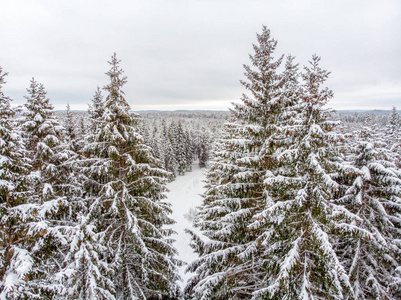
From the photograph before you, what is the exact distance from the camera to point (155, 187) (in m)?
10.1

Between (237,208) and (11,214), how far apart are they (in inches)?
288

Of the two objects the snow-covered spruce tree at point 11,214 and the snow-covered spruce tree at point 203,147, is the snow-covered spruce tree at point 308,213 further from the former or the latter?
the snow-covered spruce tree at point 203,147

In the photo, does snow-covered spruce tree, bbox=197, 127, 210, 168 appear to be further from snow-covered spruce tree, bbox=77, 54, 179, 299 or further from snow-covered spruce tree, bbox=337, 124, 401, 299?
snow-covered spruce tree, bbox=337, 124, 401, 299

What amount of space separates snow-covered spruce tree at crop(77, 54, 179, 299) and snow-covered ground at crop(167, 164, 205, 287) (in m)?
7.77

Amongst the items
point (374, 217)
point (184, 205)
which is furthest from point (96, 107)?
point (184, 205)

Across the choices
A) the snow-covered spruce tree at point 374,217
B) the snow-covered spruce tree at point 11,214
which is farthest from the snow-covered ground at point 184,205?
the snow-covered spruce tree at point 11,214

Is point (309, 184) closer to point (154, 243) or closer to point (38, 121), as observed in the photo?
point (154, 243)

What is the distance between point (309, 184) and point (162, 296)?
8567 mm

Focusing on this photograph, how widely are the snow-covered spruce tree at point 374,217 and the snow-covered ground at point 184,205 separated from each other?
35.1ft

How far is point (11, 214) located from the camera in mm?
6129

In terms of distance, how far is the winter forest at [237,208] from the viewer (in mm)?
6312

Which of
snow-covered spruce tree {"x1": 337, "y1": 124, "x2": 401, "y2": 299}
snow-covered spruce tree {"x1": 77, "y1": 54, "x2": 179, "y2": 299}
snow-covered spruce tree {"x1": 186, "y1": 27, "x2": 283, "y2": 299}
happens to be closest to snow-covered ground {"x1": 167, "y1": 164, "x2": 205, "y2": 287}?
snow-covered spruce tree {"x1": 77, "y1": 54, "x2": 179, "y2": 299}

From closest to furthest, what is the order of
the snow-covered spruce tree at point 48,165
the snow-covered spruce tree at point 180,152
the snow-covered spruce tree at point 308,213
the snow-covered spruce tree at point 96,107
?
the snow-covered spruce tree at point 308,213
the snow-covered spruce tree at point 48,165
the snow-covered spruce tree at point 96,107
the snow-covered spruce tree at point 180,152

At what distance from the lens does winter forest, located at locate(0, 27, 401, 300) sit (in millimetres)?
6312
